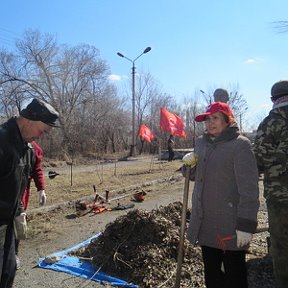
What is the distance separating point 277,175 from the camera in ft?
11.1

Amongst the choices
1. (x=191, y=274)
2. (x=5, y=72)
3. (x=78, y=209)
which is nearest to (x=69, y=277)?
(x=191, y=274)

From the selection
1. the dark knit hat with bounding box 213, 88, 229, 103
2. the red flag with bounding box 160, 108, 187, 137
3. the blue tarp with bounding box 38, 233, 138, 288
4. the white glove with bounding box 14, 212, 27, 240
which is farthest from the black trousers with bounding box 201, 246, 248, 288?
the red flag with bounding box 160, 108, 187, 137

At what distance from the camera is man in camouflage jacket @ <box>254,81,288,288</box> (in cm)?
334

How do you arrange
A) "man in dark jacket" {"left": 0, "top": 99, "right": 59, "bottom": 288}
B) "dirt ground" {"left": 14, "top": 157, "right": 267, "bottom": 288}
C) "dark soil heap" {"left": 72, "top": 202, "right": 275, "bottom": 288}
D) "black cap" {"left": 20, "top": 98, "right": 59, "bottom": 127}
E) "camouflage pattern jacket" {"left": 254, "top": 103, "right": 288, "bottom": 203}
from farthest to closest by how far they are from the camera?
"dirt ground" {"left": 14, "top": 157, "right": 267, "bottom": 288}, "dark soil heap" {"left": 72, "top": 202, "right": 275, "bottom": 288}, "camouflage pattern jacket" {"left": 254, "top": 103, "right": 288, "bottom": 203}, "black cap" {"left": 20, "top": 98, "right": 59, "bottom": 127}, "man in dark jacket" {"left": 0, "top": 99, "right": 59, "bottom": 288}

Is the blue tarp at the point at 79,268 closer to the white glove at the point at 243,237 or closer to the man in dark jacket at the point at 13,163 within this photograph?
the man in dark jacket at the point at 13,163

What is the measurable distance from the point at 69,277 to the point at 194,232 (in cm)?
211

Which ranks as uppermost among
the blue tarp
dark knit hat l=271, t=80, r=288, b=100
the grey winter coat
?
dark knit hat l=271, t=80, r=288, b=100

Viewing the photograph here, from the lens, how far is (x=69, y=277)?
4793mm

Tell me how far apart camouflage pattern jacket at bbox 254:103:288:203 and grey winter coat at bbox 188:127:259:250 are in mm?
299

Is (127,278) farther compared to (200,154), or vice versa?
(127,278)

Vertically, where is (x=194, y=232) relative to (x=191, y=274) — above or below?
above

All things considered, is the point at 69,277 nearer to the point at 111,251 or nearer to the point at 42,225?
the point at 111,251

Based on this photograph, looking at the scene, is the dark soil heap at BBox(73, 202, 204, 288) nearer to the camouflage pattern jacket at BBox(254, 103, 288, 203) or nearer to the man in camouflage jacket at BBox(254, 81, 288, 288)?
the man in camouflage jacket at BBox(254, 81, 288, 288)

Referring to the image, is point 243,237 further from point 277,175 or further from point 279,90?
point 279,90
